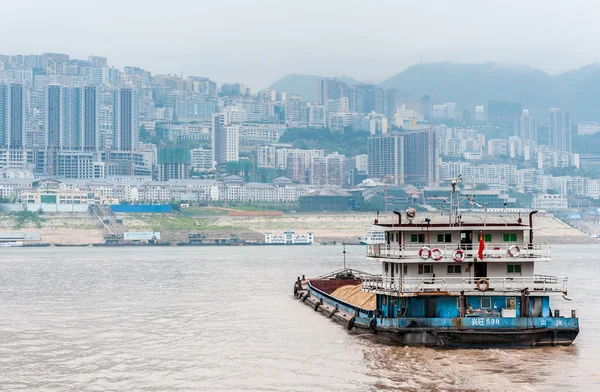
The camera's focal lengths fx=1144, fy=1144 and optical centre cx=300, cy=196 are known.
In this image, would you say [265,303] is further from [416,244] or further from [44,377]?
[44,377]

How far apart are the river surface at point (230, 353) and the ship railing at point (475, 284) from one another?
2355 mm

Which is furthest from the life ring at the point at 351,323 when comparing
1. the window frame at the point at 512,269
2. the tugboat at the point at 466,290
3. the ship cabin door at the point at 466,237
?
the window frame at the point at 512,269

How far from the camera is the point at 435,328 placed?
43312 mm

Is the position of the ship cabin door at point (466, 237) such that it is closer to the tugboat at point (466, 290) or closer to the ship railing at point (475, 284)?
the tugboat at point (466, 290)

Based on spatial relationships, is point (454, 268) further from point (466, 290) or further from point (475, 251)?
point (466, 290)

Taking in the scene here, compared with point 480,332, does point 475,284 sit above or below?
above

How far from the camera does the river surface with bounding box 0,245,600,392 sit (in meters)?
39.1

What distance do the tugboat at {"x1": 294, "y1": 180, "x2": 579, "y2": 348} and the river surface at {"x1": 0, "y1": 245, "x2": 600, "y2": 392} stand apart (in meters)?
0.65

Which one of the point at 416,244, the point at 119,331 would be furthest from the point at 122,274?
the point at 416,244

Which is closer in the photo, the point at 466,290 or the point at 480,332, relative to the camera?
the point at 480,332

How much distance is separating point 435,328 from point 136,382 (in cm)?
1149

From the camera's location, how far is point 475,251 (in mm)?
44938

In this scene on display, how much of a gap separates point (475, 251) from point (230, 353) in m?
10.6

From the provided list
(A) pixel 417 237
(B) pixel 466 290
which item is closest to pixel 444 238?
(A) pixel 417 237
